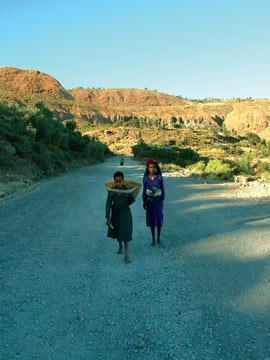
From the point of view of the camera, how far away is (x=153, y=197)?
21.5 feet

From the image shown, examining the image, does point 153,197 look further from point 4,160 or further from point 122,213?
point 4,160

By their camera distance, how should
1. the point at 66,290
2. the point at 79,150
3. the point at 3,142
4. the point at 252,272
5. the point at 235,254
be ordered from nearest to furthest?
the point at 66,290, the point at 252,272, the point at 235,254, the point at 3,142, the point at 79,150

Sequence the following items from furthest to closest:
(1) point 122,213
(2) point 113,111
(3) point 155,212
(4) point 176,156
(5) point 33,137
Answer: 1. (2) point 113,111
2. (4) point 176,156
3. (5) point 33,137
4. (3) point 155,212
5. (1) point 122,213

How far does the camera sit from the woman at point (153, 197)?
6.49m

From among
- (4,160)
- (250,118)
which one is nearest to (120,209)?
(4,160)

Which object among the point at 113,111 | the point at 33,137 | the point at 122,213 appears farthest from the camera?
the point at 113,111

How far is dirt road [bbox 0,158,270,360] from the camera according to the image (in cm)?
321

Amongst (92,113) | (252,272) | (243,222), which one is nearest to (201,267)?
(252,272)

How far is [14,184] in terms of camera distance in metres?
14.8

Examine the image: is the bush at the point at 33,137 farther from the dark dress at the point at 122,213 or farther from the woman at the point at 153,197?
the dark dress at the point at 122,213

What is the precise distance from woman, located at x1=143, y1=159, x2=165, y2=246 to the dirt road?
46cm

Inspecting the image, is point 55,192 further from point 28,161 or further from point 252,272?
point 252,272

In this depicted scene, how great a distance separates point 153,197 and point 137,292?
Answer: 8.23ft

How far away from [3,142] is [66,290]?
590 inches
